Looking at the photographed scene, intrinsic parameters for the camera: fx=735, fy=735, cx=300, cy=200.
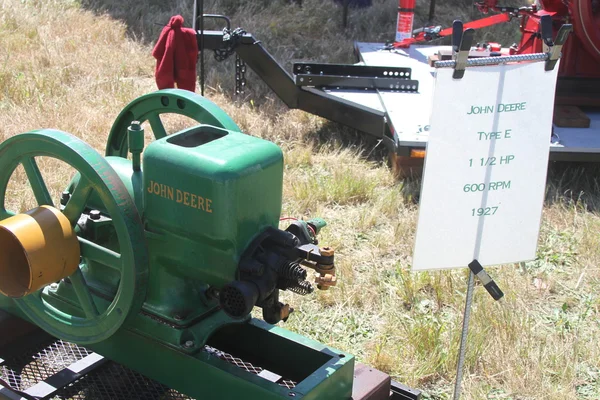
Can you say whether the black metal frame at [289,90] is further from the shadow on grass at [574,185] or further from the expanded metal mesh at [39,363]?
the expanded metal mesh at [39,363]

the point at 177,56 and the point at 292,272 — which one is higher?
the point at 177,56

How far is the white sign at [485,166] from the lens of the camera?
2.11 meters

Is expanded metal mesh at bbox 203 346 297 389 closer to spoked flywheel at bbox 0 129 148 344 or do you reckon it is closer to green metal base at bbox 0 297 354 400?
green metal base at bbox 0 297 354 400

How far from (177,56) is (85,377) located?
2850mm

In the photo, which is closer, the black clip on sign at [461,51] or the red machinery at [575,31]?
the black clip on sign at [461,51]

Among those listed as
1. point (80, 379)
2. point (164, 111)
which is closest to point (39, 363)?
point (80, 379)

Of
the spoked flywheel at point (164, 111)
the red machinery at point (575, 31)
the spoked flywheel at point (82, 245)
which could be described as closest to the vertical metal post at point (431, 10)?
the red machinery at point (575, 31)

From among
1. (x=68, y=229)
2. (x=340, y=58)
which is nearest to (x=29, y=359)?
(x=68, y=229)

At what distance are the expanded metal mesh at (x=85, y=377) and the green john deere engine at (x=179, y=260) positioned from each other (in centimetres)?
13

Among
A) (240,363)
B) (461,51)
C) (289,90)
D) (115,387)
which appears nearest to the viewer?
(461,51)

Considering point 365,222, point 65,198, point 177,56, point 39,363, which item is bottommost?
point 39,363

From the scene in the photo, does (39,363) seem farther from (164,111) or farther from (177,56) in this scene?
(177,56)

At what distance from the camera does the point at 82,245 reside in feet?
7.64

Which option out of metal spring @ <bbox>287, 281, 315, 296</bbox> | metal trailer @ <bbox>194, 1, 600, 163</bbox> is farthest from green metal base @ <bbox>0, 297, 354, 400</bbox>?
metal trailer @ <bbox>194, 1, 600, 163</bbox>
